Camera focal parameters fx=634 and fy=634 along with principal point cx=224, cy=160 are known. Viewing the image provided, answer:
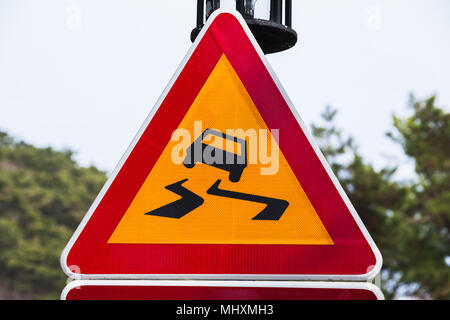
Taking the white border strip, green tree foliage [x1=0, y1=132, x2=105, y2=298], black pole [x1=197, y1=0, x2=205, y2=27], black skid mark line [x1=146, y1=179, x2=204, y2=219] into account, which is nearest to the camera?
the white border strip

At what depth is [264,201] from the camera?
1.74 m

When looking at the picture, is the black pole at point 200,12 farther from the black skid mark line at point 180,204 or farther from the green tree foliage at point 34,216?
the green tree foliage at point 34,216

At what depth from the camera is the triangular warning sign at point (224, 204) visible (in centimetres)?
170

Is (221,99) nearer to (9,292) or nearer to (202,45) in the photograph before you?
(202,45)

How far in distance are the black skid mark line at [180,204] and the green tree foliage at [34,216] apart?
3098cm

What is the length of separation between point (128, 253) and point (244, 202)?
1.13ft

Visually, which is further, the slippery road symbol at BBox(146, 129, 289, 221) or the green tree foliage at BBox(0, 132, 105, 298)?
the green tree foliage at BBox(0, 132, 105, 298)

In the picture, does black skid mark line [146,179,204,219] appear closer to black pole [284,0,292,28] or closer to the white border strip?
the white border strip

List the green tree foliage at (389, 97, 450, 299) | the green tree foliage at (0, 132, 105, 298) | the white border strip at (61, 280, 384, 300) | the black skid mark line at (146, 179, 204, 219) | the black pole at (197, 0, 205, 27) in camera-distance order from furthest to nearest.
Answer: the green tree foliage at (0, 132, 105, 298), the green tree foliage at (389, 97, 450, 299), the black pole at (197, 0, 205, 27), the black skid mark line at (146, 179, 204, 219), the white border strip at (61, 280, 384, 300)

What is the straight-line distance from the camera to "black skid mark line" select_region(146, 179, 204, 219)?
5.72 ft

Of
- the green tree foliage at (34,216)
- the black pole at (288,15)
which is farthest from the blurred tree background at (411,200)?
the black pole at (288,15)

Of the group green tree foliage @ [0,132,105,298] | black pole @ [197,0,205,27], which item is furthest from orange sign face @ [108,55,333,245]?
green tree foliage @ [0,132,105,298]

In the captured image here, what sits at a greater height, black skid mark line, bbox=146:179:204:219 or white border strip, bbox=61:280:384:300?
black skid mark line, bbox=146:179:204:219
